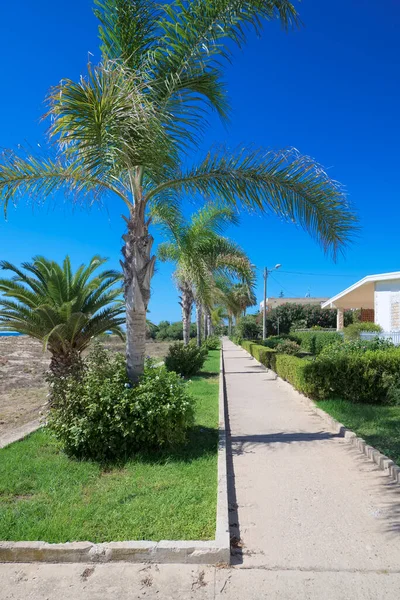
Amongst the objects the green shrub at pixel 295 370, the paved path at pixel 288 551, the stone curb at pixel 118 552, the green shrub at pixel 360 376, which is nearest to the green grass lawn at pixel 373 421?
the green shrub at pixel 360 376

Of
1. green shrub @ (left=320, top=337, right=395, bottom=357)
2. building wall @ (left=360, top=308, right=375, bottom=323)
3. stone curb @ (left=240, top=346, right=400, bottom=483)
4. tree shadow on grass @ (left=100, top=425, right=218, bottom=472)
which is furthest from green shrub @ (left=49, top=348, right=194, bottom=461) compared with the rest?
building wall @ (left=360, top=308, right=375, bottom=323)

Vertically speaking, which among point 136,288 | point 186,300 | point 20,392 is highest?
point 186,300

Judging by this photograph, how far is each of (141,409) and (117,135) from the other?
336 centimetres

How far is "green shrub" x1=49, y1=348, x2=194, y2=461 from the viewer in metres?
5.54

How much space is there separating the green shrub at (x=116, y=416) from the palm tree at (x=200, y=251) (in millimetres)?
4290

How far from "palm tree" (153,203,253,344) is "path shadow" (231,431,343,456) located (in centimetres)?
468

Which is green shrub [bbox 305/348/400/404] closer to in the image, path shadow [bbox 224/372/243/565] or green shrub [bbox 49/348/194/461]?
path shadow [bbox 224/372/243/565]

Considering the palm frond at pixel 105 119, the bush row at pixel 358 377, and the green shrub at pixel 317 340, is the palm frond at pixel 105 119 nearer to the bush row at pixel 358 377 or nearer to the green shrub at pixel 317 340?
the bush row at pixel 358 377

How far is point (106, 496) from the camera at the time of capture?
4.48 metres

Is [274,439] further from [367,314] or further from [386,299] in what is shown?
[367,314]

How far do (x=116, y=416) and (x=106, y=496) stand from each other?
114 centimetres

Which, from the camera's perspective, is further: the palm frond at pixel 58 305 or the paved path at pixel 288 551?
the palm frond at pixel 58 305

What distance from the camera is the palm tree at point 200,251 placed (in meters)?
11.0

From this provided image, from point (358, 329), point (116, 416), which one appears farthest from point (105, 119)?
point (358, 329)
